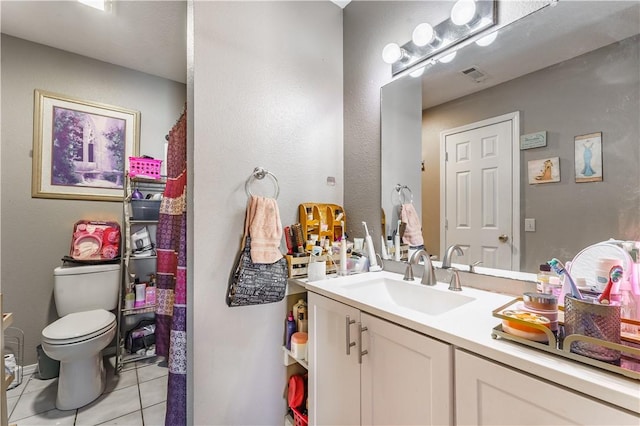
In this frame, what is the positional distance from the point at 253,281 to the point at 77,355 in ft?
4.50

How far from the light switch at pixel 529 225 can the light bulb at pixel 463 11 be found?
914mm

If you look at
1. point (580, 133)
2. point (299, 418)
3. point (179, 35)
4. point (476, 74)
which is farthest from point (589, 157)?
point (179, 35)

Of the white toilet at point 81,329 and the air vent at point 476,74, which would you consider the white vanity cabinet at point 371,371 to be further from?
the white toilet at point 81,329

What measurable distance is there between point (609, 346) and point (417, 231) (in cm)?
91

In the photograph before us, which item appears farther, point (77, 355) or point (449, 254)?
point (77, 355)

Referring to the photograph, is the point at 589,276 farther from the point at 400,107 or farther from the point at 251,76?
the point at 251,76

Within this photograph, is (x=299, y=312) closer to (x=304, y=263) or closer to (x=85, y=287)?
(x=304, y=263)

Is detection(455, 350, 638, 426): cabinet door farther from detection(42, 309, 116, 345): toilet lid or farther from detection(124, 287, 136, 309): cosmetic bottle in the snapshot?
detection(124, 287, 136, 309): cosmetic bottle

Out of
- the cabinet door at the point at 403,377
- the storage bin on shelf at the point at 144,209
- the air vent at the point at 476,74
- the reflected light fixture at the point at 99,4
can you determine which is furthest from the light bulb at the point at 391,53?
the storage bin on shelf at the point at 144,209

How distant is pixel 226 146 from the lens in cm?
133

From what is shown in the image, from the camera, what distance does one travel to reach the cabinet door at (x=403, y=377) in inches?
30.0

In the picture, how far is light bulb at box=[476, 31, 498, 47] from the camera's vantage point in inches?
45.0

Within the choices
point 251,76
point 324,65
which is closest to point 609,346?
point 251,76

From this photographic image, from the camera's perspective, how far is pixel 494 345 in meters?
0.67
